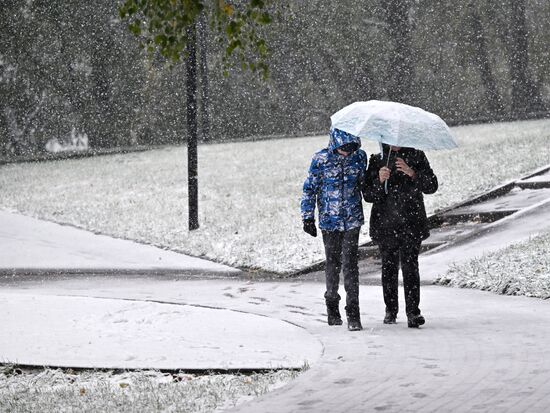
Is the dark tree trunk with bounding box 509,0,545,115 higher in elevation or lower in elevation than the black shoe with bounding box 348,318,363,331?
higher

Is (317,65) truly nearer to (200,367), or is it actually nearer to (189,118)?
(189,118)

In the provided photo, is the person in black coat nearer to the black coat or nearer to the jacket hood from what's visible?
the black coat

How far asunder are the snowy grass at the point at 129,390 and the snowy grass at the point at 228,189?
718 centimetres

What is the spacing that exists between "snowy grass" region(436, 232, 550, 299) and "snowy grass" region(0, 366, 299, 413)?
4.70 meters

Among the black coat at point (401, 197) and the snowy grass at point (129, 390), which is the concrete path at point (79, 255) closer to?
the black coat at point (401, 197)

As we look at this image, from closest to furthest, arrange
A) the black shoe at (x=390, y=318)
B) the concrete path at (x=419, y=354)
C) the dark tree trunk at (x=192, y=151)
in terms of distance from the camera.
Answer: the concrete path at (x=419, y=354), the black shoe at (x=390, y=318), the dark tree trunk at (x=192, y=151)

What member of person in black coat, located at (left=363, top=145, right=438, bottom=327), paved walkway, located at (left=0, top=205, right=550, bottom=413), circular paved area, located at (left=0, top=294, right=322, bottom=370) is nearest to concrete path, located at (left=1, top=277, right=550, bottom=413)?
paved walkway, located at (left=0, top=205, right=550, bottom=413)

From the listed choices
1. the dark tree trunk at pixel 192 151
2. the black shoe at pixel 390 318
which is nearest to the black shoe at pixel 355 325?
the black shoe at pixel 390 318

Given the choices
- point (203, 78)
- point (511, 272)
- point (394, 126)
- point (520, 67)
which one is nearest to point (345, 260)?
→ point (394, 126)

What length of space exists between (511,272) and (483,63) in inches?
1079

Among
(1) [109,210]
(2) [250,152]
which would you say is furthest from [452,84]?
(1) [109,210]

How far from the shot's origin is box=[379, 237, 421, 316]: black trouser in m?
9.48

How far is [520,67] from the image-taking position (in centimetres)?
3797

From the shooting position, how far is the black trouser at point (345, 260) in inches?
375
